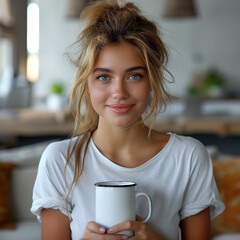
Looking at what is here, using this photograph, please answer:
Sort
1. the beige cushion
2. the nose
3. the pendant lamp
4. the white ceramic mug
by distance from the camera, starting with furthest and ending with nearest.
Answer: the pendant lamp → the beige cushion → the nose → the white ceramic mug

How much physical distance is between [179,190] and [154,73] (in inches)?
11.8

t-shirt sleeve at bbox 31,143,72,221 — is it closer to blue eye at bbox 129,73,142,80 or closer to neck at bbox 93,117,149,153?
neck at bbox 93,117,149,153

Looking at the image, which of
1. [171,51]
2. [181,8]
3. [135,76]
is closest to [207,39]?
[171,51]

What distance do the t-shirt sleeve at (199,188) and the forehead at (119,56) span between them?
0.95 ft

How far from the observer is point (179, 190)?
3.77ft

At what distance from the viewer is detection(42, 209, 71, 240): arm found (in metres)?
1.13

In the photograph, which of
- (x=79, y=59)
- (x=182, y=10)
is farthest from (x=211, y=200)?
(x=182, y=10)

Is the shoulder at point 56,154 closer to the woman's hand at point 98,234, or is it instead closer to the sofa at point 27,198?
the woman's hand at point 98,234

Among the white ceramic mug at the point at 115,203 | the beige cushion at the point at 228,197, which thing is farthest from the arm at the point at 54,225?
the beige cushion at the point at 228,197

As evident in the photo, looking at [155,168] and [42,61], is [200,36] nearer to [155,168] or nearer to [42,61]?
[42,61]

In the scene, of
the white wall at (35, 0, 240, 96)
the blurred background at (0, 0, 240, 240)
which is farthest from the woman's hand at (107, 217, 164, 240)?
the white wall at (35, 0, 240, 96)

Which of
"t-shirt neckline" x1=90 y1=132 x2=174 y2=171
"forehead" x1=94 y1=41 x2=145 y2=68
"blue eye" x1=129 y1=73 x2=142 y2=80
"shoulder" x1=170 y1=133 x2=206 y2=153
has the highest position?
"forehead" x1=94 y1=41 x2=145 y2=68

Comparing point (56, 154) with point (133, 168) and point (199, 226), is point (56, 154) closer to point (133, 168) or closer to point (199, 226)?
point (133, 168)

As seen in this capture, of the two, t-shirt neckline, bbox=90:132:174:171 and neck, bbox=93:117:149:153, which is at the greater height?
neck, bbox=93:117:149:153
